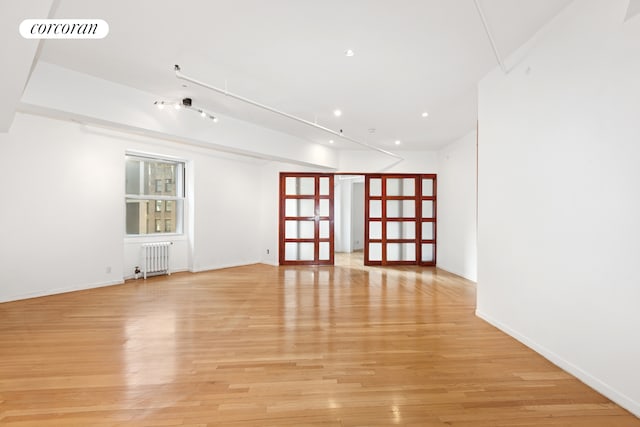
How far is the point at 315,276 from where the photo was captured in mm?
6598

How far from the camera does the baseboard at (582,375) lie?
81.4 inches

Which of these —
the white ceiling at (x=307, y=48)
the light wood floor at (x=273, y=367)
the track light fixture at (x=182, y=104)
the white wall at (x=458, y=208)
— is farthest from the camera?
the white wall at (x=458, y=208)

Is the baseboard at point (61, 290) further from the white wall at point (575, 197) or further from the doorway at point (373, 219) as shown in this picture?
the white wall at point (575, 197)

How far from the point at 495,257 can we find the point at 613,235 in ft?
4.91

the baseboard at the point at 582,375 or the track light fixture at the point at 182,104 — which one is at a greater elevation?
the track light fixture at the point at 182,104

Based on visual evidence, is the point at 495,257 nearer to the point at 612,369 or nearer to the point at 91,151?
the point at 612,369

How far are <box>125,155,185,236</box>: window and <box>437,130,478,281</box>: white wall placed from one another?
6537 mm

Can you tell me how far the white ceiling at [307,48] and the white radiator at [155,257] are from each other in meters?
3.26

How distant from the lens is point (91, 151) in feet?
17.5

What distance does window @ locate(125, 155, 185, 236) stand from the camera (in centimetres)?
630

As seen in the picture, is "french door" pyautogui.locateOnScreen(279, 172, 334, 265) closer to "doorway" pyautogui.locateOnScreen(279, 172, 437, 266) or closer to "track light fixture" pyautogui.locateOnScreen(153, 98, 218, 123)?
"doorway" pyautogui.locateOnScreen(279, 172, 437, 266)

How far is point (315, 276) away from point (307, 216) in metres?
2.10

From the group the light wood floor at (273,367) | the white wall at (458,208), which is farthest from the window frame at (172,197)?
the white wall at (458,208)

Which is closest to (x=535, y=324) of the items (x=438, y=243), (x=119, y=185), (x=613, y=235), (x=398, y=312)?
(x=613, y=235)
